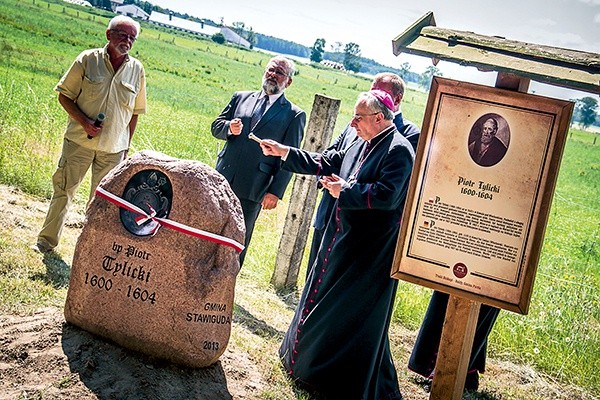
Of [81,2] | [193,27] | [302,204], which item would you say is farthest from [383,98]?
[193,27]

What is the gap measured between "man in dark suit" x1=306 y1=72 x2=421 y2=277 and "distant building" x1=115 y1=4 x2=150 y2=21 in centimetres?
2824

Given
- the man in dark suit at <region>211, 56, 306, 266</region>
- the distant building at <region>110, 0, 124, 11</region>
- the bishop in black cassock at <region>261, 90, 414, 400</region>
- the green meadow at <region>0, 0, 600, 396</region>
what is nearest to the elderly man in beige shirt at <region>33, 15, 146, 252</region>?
the green meadow at <region>0, 0, 600, 396</region>

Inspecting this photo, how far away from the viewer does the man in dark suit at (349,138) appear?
531 centimetres

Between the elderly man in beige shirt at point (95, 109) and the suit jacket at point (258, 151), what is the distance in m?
0.89

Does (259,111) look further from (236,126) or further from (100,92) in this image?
(100,92)

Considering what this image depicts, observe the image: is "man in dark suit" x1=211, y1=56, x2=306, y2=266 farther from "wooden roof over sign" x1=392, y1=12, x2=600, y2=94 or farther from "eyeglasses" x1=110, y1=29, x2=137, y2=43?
"wooden roof over sign" x1=392, y1=12, x2=600, y2=94

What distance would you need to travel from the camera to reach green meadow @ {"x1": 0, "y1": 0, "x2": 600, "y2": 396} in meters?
6.92

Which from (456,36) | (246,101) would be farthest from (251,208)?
(456,36)

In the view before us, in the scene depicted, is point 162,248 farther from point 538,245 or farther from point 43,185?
point 43,185

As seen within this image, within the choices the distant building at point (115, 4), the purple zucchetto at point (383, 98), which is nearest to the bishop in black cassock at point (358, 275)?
the purple zucchetto at point (383, 98)

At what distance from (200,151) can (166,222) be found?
9.93 metres

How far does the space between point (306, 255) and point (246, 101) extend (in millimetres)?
3149

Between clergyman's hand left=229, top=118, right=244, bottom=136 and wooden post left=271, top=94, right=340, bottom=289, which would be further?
wooden post left=271, top=94, right=340, bottom=289

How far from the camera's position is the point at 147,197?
14.4 ft
